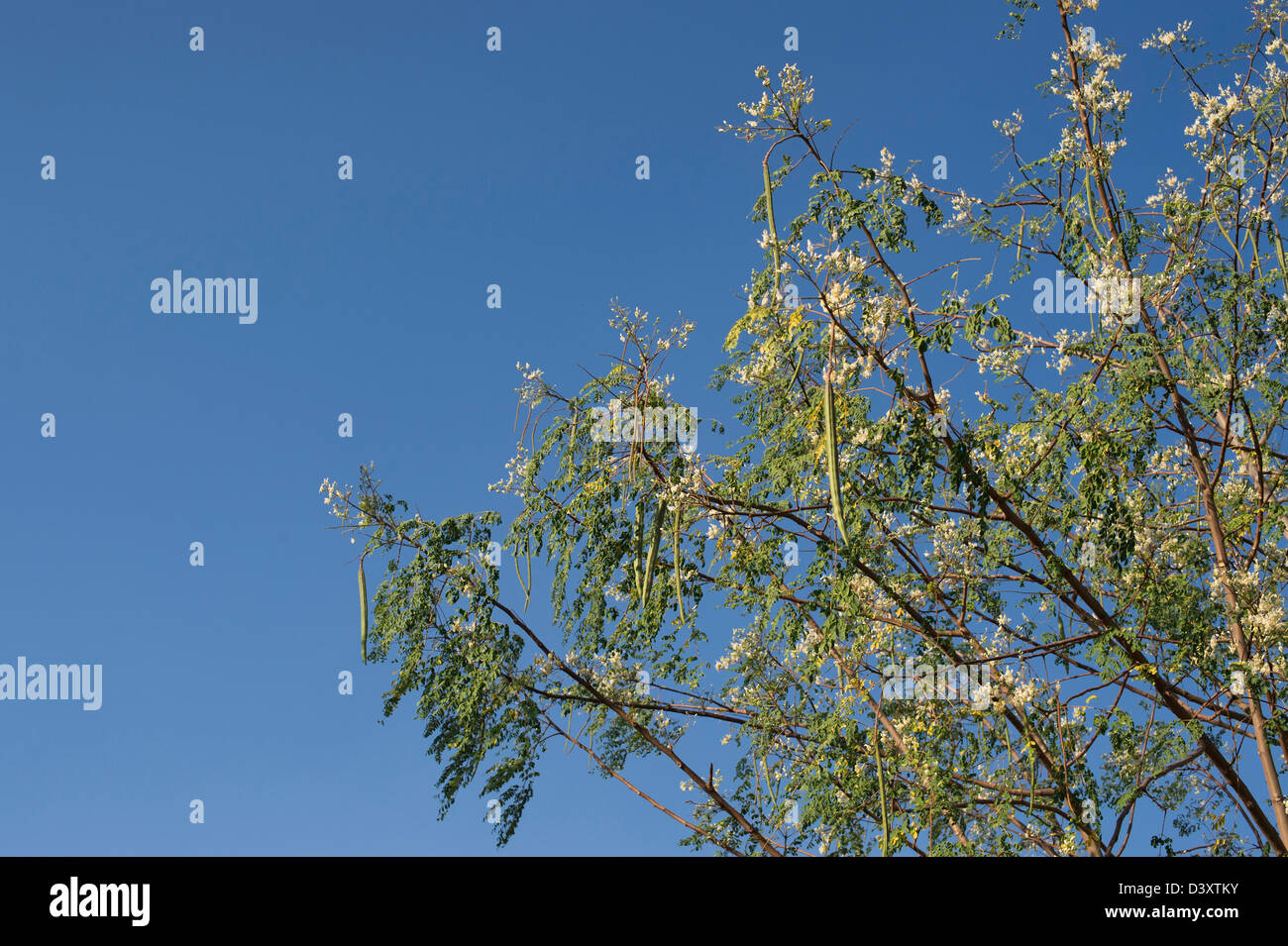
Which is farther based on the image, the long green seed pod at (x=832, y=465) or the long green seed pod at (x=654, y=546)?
A: the long green seed pod at (x=654, y=546)

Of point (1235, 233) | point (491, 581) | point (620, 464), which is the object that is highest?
point (1235, 233)

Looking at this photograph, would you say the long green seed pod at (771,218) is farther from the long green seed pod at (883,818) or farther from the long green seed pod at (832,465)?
the long green seed pod at (883,818)

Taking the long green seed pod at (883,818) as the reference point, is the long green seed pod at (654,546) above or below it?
above

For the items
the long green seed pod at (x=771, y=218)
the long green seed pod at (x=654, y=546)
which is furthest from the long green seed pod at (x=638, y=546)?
the long green seed pod at (x=771, y=218)

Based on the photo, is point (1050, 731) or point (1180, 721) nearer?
point (1180, 721)

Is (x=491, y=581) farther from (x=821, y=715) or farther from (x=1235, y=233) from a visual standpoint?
(x=1235, y=233)

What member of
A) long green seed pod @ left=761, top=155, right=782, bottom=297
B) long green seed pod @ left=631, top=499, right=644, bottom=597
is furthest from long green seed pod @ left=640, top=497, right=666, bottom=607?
long green seed pod @ left=761, top=155, right=782, bottom=297

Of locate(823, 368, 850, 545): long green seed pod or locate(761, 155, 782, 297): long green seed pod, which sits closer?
locate(823, 368, 850, 545): long green seed pod

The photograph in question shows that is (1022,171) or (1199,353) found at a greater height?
(1022,171)

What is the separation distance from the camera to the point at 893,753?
28.1 ft

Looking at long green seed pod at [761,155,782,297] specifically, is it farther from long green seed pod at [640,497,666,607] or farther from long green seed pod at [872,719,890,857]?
long green seed pod at [872,719,890,857]
